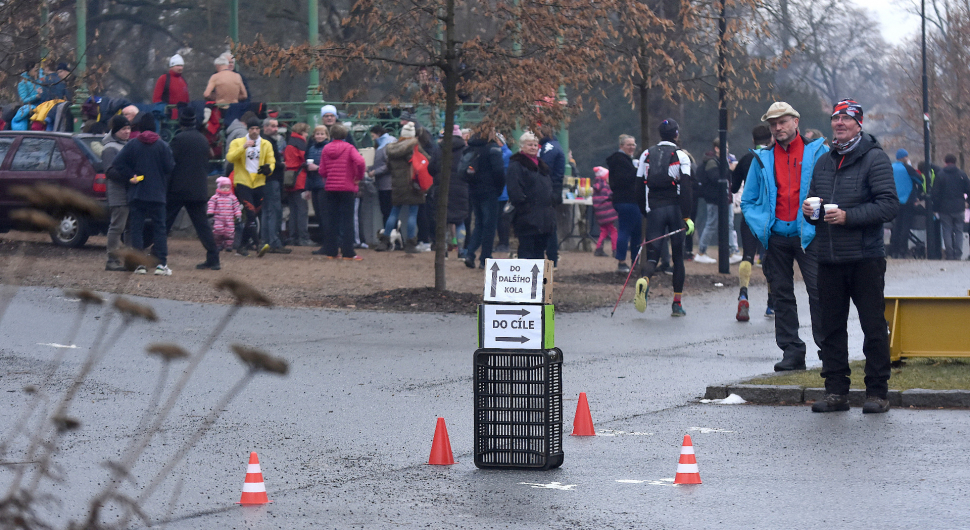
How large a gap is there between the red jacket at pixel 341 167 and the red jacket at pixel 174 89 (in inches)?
149

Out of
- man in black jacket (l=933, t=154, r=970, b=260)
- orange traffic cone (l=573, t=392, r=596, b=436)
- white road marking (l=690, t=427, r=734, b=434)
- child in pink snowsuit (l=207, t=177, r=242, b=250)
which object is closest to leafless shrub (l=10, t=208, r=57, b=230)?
orange traffic cone (l=573, t=392, r=596, b=436)

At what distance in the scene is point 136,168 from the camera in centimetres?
1551

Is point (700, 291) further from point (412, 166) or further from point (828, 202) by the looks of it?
point (828, 202)

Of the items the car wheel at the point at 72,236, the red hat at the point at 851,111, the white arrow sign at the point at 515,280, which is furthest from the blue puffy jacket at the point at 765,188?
the car wheel at the point at 72,236

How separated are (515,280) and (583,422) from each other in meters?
1.36

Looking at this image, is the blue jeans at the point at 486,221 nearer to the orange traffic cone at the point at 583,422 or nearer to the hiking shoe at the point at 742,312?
the hiking shoe at the point at 742,312

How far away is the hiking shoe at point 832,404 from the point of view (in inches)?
331

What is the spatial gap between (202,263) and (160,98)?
5565 mm

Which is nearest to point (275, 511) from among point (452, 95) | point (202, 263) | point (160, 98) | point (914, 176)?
point (452, 95)

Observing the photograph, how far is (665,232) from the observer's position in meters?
14.6

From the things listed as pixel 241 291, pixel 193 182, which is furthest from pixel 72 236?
pixel 241 291

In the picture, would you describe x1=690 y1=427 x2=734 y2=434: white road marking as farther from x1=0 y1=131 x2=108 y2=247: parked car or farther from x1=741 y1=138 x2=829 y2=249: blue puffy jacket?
x1=0 y1=131 x2=108 y2=247: parked car

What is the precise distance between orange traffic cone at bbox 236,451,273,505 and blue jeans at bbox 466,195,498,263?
12.4 metres

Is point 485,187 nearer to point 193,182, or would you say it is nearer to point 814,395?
point 193,182
